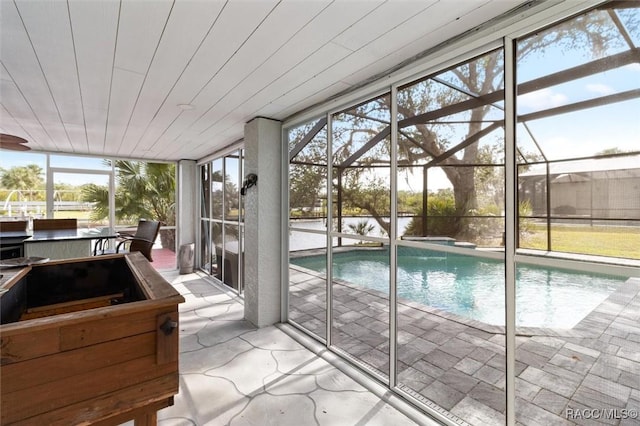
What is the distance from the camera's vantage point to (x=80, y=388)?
91 centimetres

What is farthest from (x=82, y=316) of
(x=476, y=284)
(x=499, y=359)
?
(x=476, y=284)

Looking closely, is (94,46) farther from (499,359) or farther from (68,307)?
(499,359)

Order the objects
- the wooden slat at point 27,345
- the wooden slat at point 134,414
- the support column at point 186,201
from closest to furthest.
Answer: the wooden slat at point 27,345 → the wooden slat at point 134,414 → the support column at point 186,201

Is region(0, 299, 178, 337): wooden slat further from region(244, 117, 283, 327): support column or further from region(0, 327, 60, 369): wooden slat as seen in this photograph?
region(244, 117, 283, 327): support column

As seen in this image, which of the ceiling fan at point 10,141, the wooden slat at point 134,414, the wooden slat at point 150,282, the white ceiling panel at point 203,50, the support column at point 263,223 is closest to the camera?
the wooden slat at point 134,414

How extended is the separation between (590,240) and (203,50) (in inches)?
89.9

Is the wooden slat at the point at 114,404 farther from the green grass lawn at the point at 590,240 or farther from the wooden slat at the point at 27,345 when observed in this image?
the green grass lawn at the point at 590,240

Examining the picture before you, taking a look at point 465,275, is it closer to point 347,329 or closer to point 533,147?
point 347,329

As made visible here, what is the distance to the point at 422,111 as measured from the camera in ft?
7.58

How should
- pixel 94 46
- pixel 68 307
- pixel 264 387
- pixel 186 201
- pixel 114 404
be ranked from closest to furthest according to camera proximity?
pixel 114 404 → pixel 68 307 → pixel 94 46 → pixel 264 387 → pixel 186 201

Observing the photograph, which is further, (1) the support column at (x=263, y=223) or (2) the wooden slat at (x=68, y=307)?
(1) the support column at (x=263, y=223)

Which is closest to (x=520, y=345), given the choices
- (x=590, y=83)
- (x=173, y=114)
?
(x=590, y=83)

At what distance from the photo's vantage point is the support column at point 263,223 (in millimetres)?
3096

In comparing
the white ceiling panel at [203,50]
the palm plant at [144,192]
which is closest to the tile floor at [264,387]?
the white ceiling panel at [203,50]
